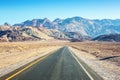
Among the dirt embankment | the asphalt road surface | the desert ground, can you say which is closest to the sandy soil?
the desert ground

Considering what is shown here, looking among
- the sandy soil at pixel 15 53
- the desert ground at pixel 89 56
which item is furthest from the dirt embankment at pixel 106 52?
the sandy soil at pixel 15 53

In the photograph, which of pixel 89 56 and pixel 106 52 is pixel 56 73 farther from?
pixel 106 52

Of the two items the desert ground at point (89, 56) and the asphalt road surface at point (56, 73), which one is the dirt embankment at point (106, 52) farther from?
the asphalt road surface at point (56, 73)

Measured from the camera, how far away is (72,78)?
14.6 m

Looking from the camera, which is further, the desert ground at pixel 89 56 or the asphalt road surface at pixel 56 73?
the desert ground at pixel 89 56

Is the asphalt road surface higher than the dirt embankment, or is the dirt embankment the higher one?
the asphalt road surface

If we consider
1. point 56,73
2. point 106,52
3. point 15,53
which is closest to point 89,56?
point 106,52

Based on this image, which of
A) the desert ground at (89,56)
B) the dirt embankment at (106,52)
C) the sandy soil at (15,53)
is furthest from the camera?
the dirt embankment at (106,52)

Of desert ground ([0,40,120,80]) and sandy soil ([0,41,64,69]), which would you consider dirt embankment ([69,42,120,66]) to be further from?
sandy soil ([0,41,64,69])

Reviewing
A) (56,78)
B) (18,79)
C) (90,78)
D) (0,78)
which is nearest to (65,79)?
(56,78)

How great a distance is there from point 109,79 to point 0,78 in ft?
21.9

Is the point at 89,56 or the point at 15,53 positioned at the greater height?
the point at 15,53

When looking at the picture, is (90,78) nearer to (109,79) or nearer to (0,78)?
(109,79)

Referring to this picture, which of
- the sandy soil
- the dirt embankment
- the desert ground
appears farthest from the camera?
the dirt embankment
